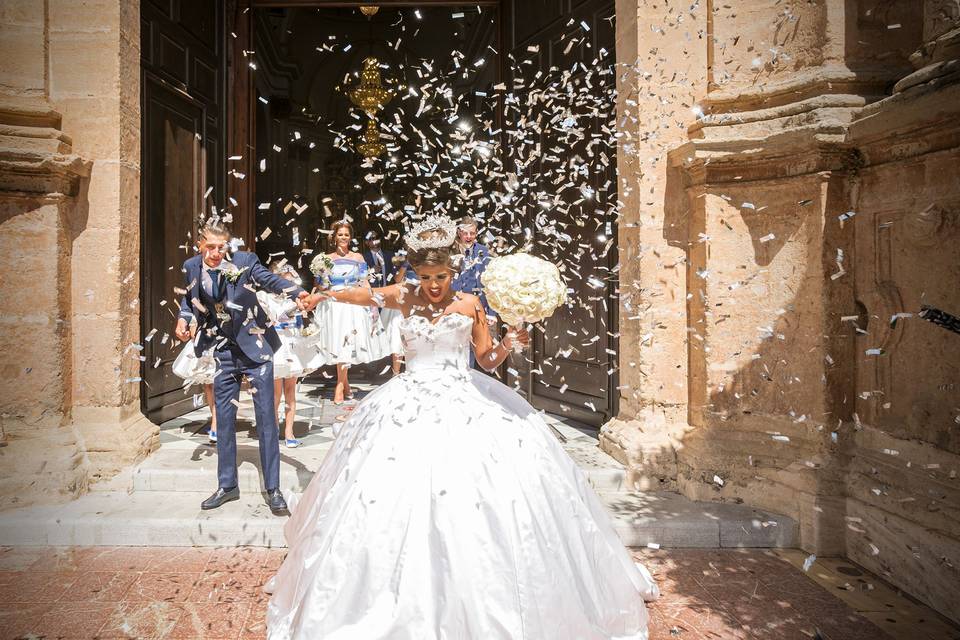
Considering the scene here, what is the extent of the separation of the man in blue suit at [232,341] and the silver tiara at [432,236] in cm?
163

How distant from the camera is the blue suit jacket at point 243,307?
4094mm

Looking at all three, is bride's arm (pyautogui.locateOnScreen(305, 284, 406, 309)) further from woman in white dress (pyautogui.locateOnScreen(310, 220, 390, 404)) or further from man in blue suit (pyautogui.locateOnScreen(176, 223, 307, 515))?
woman in white dress (pyautogui.locateOnScreen(310, 220, 390, 404))

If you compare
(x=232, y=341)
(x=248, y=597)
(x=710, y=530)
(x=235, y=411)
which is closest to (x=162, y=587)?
(x=248, y=597)

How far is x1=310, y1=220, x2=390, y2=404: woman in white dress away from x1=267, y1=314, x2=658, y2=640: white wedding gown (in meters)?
4.03

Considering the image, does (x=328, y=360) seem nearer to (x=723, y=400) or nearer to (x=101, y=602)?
(x=101, y=602)

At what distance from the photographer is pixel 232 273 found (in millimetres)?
4004

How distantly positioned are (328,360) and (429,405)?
4.56 metres

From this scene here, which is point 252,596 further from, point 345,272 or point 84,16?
point 84,16

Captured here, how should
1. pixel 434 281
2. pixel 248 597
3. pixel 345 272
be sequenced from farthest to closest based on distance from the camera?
pixel 345 272 < pixel 248 597 < pixel 434 281

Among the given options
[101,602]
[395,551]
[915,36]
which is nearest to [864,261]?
[915,36]

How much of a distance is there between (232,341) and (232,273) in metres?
0.49

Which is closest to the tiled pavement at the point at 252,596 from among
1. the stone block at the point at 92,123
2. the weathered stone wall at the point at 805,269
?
the weathered stone wall at the point at 805,269

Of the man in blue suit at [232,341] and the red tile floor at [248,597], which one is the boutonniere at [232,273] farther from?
the red tile floor at [248,597]

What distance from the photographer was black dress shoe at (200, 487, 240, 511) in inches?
162
